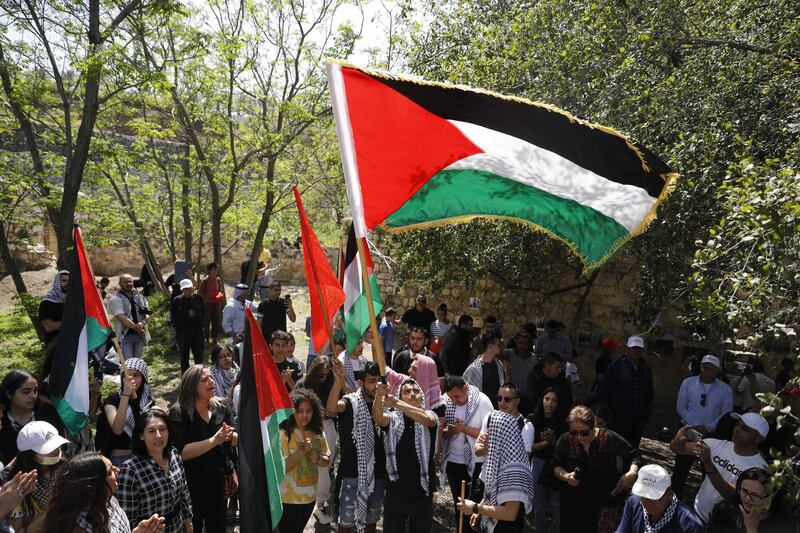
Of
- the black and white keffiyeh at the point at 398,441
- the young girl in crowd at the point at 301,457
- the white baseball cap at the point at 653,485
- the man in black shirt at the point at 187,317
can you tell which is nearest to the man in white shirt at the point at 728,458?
the white baseball cap at the point at 653,485

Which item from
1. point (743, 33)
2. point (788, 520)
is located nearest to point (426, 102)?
point (788, 520)

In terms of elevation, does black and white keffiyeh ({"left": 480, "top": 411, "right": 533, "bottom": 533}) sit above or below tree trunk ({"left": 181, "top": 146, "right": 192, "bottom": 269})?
below

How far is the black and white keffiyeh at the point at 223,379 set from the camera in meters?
Answer: 7.38

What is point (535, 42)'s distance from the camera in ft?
34.0

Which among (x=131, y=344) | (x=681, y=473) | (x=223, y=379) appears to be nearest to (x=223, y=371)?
(x=223, y=379)

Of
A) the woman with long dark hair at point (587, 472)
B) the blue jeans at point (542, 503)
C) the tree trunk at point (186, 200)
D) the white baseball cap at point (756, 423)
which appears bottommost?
the blue jeans at point (542, 503)

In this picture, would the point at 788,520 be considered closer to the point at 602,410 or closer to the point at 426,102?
the point at 602,410

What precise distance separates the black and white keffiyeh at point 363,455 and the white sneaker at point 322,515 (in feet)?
3.06

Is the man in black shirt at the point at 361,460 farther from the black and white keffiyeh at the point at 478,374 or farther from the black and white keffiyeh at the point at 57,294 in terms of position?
the black and white keffiyeh at the point at 57,294

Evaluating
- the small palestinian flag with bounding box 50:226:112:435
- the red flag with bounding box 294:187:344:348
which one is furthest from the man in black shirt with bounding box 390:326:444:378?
the small palestinian flag with bounding box 50:226:112:435

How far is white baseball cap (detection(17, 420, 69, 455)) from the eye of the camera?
4.65 m

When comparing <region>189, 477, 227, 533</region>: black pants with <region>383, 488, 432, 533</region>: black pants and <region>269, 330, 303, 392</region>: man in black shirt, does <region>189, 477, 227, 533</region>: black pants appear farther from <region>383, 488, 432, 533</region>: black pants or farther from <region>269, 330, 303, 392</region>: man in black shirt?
<region>269, 330, 303, 392</region>: man in black shirt

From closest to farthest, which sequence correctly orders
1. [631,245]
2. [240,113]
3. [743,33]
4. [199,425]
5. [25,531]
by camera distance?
[25,531] → [199,425] → [743,33] → [631,245] → [240,113]

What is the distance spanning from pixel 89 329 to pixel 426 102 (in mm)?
3435
